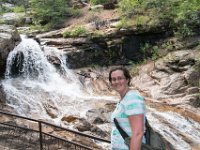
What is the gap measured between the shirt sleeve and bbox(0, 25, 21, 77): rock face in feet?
40.2

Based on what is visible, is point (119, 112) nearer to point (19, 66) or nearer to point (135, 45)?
point (19, 66)

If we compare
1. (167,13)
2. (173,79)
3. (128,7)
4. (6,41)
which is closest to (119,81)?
(173,79)

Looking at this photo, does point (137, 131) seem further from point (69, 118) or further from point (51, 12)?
point (51, 12)

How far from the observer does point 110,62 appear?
18094 mm

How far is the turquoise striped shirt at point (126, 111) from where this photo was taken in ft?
10.9

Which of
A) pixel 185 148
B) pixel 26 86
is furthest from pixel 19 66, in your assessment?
pixel 185 148

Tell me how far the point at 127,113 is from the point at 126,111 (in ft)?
0.08

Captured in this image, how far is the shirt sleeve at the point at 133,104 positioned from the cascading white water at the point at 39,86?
27.1ft

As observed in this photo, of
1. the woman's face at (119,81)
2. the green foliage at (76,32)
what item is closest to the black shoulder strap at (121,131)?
the woman's face at (119,81)

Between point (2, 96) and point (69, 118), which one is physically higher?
point (2, 96)

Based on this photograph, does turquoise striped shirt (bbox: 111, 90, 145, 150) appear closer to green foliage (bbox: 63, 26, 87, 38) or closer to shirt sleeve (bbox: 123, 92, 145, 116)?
shirt sleeve (bbox: 123, 92, 145, 116)

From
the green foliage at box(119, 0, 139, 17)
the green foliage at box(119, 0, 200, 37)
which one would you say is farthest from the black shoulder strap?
the green foliage at box(119, 0, 139, 17)

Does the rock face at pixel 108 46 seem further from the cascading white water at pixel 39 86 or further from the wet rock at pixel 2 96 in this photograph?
the wet rock at pixel 2 96

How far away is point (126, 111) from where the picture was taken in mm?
3355
